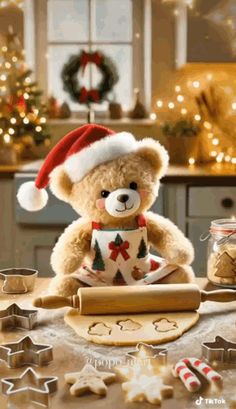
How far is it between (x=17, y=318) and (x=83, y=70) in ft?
8.60

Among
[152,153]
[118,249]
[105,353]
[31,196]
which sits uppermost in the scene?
[152,153]

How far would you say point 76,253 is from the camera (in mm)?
1518

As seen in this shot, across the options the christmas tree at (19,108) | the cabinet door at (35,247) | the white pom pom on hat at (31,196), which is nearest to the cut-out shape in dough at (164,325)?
the white pom pom on hat at (31,196)

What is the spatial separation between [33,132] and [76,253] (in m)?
2.05

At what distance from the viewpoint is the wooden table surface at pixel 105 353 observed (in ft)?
3.28

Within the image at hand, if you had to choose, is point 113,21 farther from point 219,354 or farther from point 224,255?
point 219,354

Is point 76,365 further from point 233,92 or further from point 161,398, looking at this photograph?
point 233,92

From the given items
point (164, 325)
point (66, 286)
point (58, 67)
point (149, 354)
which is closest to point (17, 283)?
point (66, 286)

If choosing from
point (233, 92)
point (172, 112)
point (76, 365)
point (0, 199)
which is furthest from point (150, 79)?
point (76, 365)

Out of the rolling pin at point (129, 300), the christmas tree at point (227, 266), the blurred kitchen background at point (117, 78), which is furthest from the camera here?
the blurred kitchen background at point (117, 78)

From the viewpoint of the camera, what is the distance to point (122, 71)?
386 centimetres

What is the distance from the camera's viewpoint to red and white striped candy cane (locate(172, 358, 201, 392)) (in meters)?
1.03

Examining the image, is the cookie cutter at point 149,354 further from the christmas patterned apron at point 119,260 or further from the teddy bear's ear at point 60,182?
the teddy bear's ear at point 60,182

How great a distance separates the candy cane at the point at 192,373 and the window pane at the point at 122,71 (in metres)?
2.88
